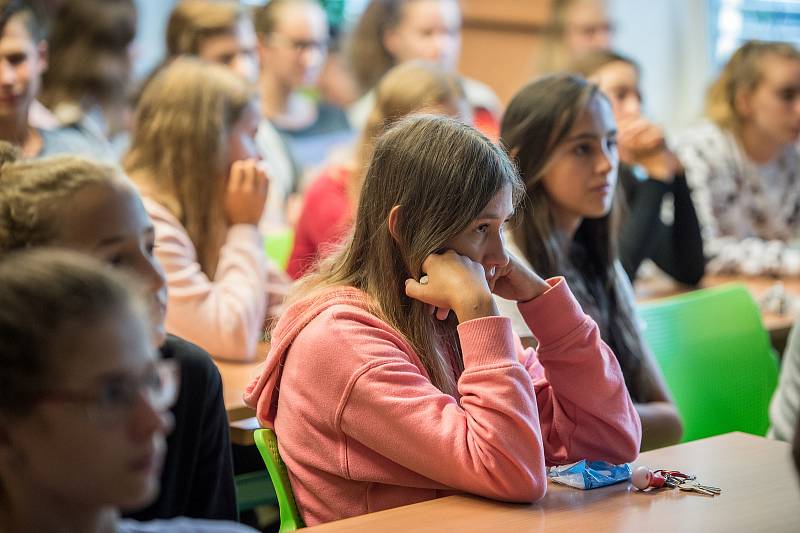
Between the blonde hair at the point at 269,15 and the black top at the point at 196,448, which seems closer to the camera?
the black top at the point at 196,448

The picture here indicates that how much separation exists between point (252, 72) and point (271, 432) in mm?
2897

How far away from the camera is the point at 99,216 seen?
1.77 metres

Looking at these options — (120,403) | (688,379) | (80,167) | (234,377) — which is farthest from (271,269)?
(120,403)

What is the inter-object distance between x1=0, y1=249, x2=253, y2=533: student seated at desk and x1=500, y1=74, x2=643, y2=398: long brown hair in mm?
1526

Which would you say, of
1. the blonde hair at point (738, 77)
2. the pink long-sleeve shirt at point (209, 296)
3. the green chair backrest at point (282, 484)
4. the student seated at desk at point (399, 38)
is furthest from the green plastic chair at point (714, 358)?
the student seated at desk at point (399, 38)

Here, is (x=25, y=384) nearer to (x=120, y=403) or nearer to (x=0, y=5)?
(x=120, y=403)

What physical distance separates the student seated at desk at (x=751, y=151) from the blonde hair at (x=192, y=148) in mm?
2095

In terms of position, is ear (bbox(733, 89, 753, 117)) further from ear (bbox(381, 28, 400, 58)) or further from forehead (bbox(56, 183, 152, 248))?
forehead (bbox(56, 183, 152, 248))

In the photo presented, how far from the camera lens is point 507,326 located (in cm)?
174

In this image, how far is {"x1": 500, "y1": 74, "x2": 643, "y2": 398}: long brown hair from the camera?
8.40ft

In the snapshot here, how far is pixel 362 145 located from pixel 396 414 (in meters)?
2.11

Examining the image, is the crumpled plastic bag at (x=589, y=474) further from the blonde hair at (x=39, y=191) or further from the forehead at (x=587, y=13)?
the forehead at (x=587, y=13)

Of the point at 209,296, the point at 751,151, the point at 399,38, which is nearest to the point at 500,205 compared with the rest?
the point at 209,296

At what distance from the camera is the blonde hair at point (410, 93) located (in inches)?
139
